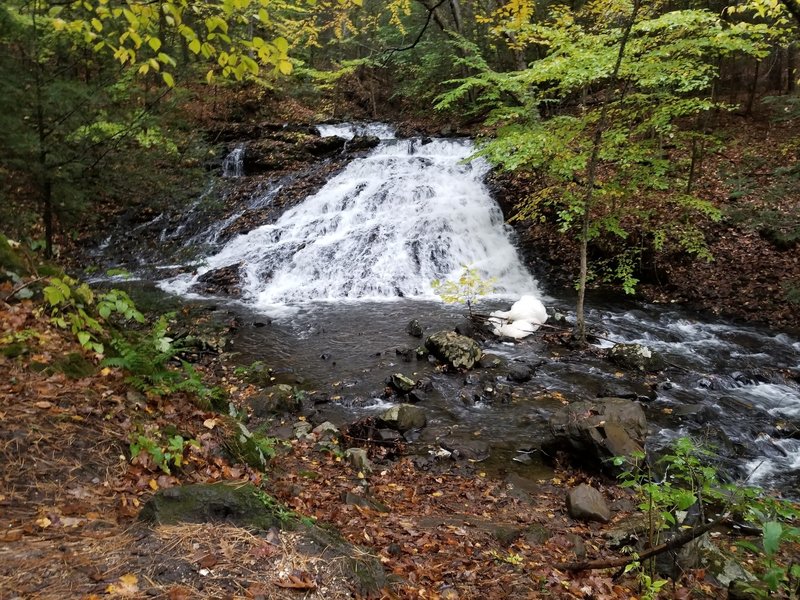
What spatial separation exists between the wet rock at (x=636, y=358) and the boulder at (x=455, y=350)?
101 inches

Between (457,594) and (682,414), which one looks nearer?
(457,594)

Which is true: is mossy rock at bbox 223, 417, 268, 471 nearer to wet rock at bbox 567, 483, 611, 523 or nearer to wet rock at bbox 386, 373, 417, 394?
wet rock at bbox 567, 483, 611, 523

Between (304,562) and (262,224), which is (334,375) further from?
(262,224)

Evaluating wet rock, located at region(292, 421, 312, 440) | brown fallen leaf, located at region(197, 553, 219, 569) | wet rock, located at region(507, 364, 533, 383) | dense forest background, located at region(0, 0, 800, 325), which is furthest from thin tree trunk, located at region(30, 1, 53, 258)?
wet rock, located at region(507, 364, 533, 383)

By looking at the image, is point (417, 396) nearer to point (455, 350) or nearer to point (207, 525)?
point (455, 350)

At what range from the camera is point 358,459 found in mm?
5637

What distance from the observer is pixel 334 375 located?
28.1ft

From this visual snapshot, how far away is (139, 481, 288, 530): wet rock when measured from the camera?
269 cm

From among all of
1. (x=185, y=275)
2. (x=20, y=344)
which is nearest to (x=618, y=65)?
(x=20, y=344)

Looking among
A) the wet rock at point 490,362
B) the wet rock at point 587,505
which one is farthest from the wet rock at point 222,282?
the wet rock at point 587,505

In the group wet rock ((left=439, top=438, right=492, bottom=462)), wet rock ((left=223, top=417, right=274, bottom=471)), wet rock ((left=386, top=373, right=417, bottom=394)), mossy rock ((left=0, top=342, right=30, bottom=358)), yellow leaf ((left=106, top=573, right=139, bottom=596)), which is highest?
mossy rock ((left=0, top=342, right=30, bottom=358))

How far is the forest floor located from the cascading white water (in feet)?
28.3

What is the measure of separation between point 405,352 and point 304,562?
6.74 meters

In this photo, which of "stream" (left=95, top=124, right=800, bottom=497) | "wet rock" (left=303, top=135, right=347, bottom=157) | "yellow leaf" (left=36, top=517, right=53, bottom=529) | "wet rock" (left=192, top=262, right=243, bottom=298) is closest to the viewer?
"yellow leaf" (left=36, top=517, right=53, bottom=529)
